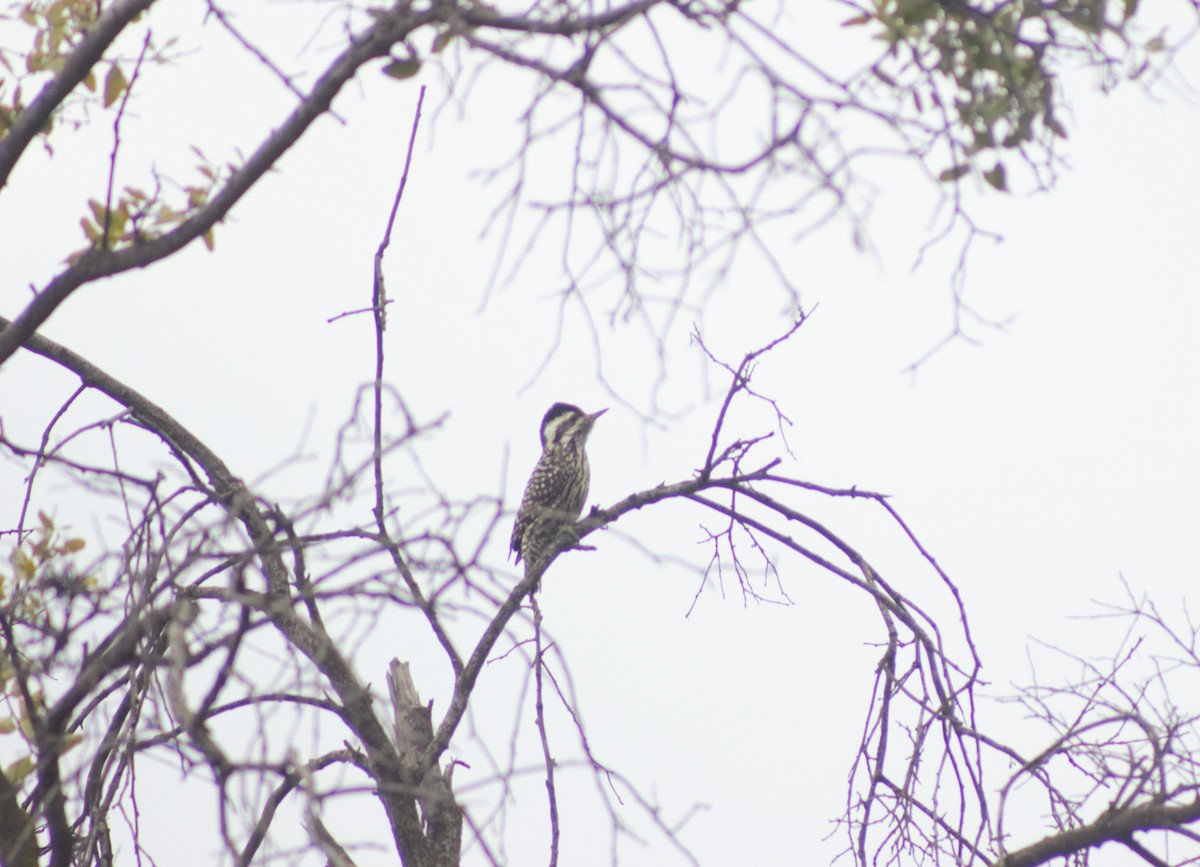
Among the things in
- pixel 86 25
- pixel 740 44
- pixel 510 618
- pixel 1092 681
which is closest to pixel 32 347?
pixel 86 25

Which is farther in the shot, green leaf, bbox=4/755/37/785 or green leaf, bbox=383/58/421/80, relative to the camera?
green leaf, bbox=4/755/37/785

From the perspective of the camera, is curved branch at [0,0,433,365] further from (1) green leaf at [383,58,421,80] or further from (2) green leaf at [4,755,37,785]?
(2) green leaf at [4,755,37,785]

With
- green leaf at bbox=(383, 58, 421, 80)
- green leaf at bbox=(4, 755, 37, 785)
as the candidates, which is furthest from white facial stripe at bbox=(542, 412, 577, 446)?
green leaf at bbox=(383, 58, 421, 80)

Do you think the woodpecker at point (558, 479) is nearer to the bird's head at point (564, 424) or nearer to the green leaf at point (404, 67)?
the bird's head at point (564, 424)

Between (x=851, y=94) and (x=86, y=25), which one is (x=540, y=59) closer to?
(x=851, y=94)

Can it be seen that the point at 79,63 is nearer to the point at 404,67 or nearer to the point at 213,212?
the point at 213,212

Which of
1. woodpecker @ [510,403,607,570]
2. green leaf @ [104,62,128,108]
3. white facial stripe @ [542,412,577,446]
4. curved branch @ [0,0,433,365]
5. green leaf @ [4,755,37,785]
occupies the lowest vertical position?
green leaf @ [4,755,37,785]

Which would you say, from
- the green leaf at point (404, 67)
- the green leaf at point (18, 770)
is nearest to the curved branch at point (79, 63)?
the green leaf at point (404, 67)

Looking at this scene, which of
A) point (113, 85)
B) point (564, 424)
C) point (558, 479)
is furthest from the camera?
point (564, 424)

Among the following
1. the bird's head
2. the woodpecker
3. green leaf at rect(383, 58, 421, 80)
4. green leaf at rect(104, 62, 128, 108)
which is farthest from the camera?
the bird's head

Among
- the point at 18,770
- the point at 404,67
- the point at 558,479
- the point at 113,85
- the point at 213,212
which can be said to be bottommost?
the point at 18,770

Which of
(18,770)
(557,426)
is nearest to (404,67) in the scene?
(18,770)

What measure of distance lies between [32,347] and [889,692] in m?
2.62

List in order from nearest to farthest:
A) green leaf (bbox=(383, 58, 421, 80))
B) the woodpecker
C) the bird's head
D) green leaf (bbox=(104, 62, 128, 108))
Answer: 1. green leaf (bbox=(383, 58, 421, 80))
2. green leaf (bbox=(104, 62, 128, 108))
3. the woodpecker
4. the bird's head
